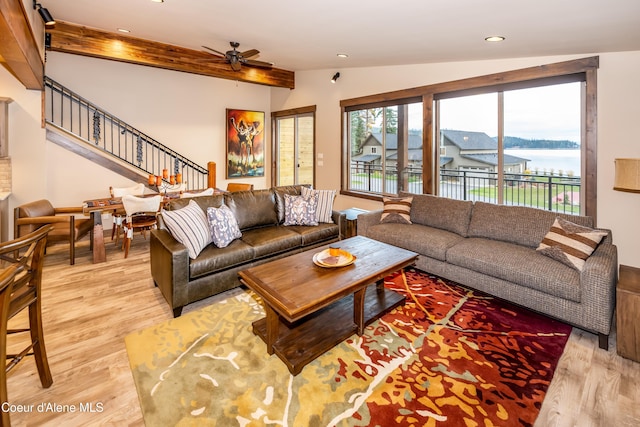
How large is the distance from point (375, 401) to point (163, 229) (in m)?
2.54

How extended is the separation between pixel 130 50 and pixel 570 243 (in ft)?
19.7

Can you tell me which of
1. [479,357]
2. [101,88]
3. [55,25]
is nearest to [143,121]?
[101,88]

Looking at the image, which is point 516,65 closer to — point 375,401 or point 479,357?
point 479,357

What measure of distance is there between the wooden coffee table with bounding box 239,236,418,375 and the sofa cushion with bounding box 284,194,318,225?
48.9 inches

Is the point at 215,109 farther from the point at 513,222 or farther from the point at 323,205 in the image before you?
the point at 513,222

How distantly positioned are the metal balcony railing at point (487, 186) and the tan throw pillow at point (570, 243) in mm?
1515

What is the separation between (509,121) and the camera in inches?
169

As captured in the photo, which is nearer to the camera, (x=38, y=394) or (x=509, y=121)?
(x=38, y=394)

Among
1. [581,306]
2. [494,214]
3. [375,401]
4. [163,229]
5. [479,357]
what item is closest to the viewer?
[375,401]

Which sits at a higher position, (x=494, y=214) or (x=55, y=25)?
(x=55, y=25)

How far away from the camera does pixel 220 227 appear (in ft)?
10.8

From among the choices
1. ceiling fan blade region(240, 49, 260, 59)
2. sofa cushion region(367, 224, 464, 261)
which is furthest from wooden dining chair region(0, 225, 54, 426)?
ceiling fan blade region(240, 49, 260, 59)

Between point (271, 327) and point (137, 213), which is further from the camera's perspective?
point (137, 213)

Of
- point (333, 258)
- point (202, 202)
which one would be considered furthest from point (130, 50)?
point (333, 258)
